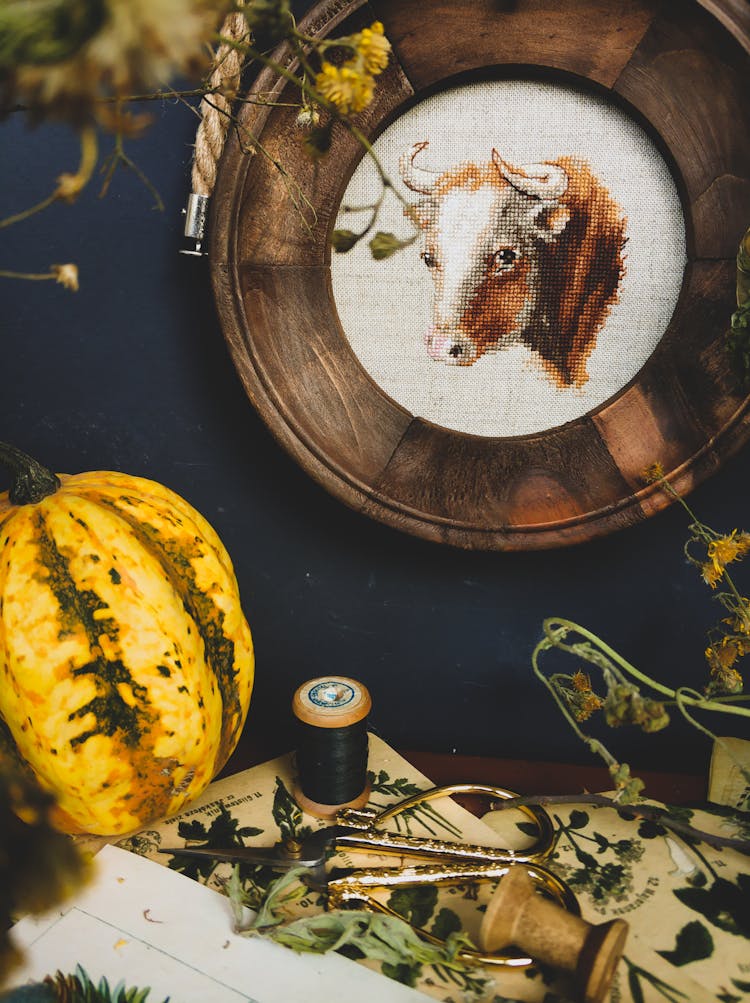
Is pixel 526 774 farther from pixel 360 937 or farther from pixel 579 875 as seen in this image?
pixel 360 937

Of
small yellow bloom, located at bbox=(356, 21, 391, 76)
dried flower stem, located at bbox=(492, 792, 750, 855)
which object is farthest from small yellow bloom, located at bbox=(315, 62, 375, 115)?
dried flower stem, located at bbox=(492, 792, 750, 855)

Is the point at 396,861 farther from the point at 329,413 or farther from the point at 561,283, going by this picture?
the point at 561,283

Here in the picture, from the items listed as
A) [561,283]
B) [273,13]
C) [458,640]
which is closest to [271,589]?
[458,640]

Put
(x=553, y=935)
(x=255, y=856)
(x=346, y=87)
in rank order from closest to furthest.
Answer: (x=346, y=87) < (x=553, y=935) < (x=255, y=856)

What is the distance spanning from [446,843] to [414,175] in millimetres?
662

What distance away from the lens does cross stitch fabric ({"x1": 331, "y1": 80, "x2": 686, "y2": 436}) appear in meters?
0.79

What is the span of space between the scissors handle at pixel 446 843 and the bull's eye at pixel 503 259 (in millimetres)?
548

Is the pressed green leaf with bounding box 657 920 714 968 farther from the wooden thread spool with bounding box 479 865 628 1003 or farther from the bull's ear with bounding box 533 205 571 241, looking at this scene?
the bull's ear with bounding box 533 205 571 241

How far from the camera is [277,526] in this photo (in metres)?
0.99

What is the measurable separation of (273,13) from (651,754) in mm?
947

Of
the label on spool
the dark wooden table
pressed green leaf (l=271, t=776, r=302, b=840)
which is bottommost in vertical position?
the dark wooden table

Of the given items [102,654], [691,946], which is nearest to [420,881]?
[691,946]

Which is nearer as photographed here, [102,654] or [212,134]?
[102,654]

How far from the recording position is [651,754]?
1008mm
